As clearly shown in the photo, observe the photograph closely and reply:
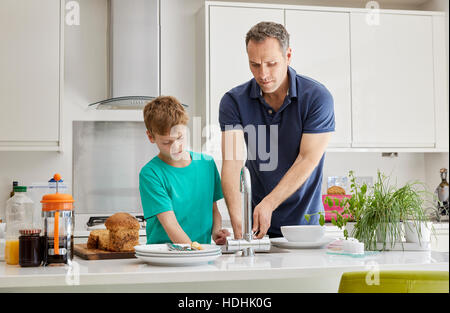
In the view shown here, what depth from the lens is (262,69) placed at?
5.75ft

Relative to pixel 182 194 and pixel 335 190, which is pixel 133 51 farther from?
pixel 182 194

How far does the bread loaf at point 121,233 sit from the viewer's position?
4.51 feet

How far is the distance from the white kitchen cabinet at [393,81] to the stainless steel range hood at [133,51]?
1.16 metres

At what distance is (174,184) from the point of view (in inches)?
61.9

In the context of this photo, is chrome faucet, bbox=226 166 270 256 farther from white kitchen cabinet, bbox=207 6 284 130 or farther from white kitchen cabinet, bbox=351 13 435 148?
white kitchen cabinet, bbox=351 13 435 148

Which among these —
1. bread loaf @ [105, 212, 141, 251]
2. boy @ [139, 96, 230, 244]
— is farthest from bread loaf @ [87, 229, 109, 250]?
boy @ [139, 96, 230, 244]

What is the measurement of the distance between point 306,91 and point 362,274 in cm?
100

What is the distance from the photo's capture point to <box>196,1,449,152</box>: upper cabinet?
3.07 m

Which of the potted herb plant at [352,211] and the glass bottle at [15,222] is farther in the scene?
the potted herb plant at [352,211]

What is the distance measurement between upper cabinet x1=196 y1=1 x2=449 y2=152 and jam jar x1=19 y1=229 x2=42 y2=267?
1.90 m

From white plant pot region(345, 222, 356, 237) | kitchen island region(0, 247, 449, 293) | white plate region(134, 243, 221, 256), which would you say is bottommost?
kitchen island region(0, 247, 449, 293)

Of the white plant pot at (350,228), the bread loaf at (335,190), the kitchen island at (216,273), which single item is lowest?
the kitchen island at (216,273)

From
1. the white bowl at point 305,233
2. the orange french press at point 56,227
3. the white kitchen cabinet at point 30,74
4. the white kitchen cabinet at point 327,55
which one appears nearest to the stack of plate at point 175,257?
the orange french press at point 56,227

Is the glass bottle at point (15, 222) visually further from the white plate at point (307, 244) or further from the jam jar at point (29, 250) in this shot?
the white plate at point (307, 244)
